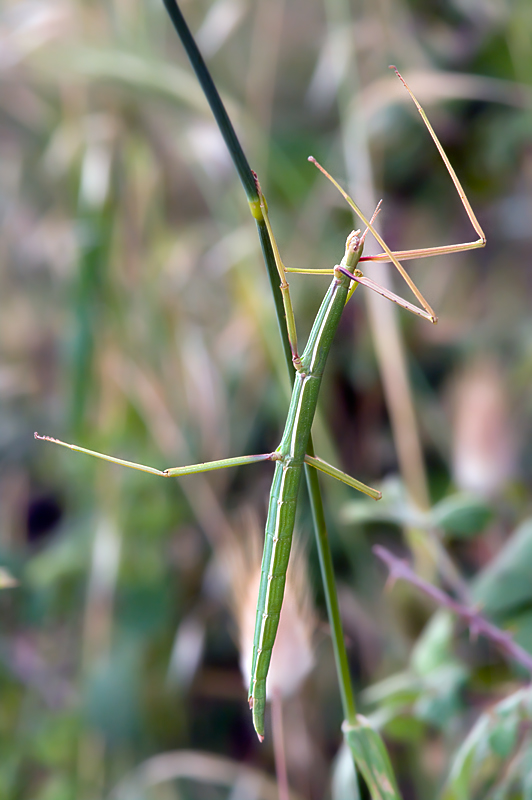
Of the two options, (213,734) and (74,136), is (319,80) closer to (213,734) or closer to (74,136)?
(74,136)

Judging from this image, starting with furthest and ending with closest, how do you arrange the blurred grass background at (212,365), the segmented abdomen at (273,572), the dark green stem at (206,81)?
the blurred grass background at (212,365)
the segmented abdomen at (273,572)
the dark green stem at (206,81)

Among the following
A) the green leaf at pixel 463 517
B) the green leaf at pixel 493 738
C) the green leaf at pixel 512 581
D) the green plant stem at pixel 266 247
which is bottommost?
the green leaf at pixel 493 738

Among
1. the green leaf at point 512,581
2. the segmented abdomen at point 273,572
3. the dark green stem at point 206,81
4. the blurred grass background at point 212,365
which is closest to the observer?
the dark green stem at point 206,81

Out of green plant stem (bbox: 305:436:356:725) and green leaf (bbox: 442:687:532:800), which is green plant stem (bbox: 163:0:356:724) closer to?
green plant stem (bbox: 305:436:356:725)

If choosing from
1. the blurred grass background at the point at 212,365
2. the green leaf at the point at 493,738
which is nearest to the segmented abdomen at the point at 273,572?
the green leaf at the point at 493,738

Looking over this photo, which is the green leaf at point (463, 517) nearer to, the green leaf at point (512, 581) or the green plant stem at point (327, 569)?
the green leaf at point (512, 581)

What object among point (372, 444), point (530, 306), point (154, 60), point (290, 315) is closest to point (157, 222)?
point (154, 60)
